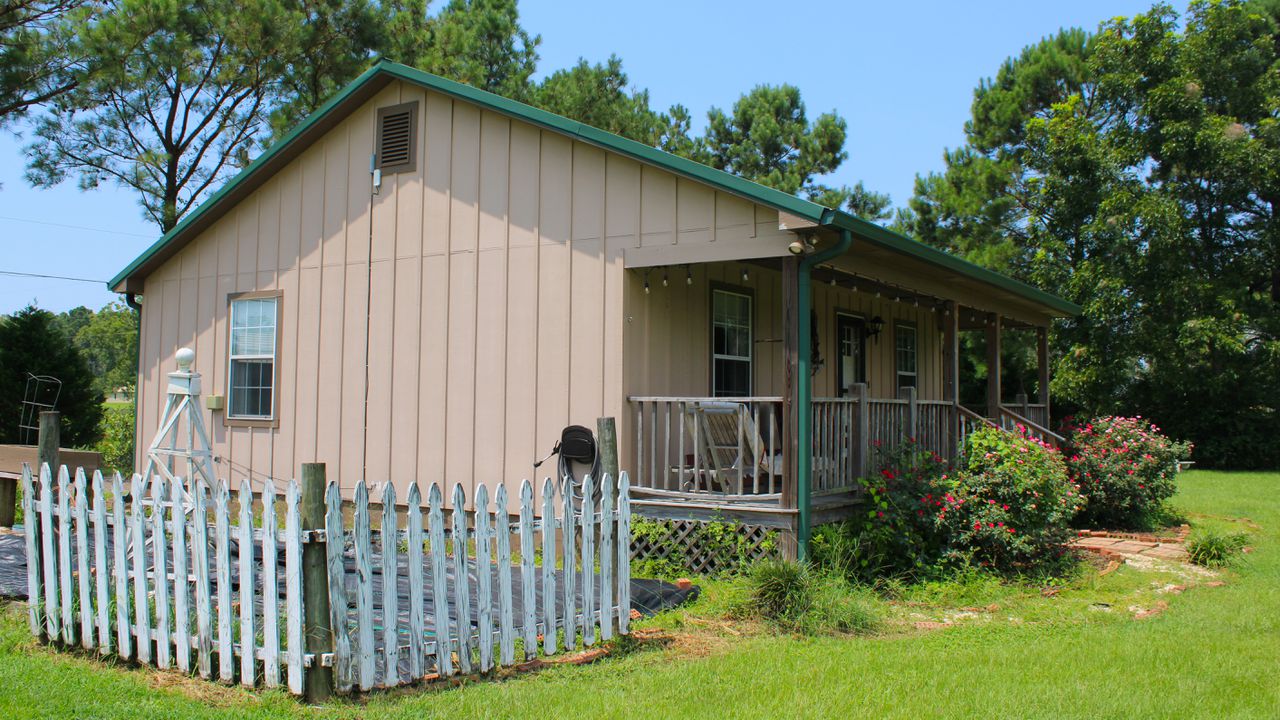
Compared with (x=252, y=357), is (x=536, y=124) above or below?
above

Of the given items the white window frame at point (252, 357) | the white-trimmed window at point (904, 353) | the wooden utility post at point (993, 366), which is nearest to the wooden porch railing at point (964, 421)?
the wooden utility post at point (993, 366)

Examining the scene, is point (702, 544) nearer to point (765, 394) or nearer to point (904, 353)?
point (765, 394)

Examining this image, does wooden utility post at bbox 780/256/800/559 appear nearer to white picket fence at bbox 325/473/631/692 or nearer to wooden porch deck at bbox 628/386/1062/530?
wooden porch deck at bbox 628/386/1062/530

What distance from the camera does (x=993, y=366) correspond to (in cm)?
1296

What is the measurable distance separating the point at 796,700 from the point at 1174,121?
2211 centimetres

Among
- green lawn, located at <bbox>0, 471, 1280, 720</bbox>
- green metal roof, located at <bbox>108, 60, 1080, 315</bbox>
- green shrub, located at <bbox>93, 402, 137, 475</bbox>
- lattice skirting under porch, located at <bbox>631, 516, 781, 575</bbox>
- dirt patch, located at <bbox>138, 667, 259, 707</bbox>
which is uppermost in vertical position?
green metal roof, located at <bbox>108, 60, 1080, 315</bbox>

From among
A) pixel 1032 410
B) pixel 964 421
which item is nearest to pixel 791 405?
pixel 964 421

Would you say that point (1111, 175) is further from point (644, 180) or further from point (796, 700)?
point (796, 700)

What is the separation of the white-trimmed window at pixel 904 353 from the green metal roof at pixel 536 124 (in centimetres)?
207

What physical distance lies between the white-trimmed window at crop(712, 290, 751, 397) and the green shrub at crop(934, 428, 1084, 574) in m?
2.69

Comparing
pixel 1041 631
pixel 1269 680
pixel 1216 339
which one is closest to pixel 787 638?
pixel 1041 631

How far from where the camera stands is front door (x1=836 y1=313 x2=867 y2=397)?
1284 cm

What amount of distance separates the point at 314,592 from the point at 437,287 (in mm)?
5402

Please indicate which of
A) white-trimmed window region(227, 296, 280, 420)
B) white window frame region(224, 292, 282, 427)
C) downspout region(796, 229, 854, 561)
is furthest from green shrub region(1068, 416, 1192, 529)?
white-trimmed window region(227, 296, 280, 420)
